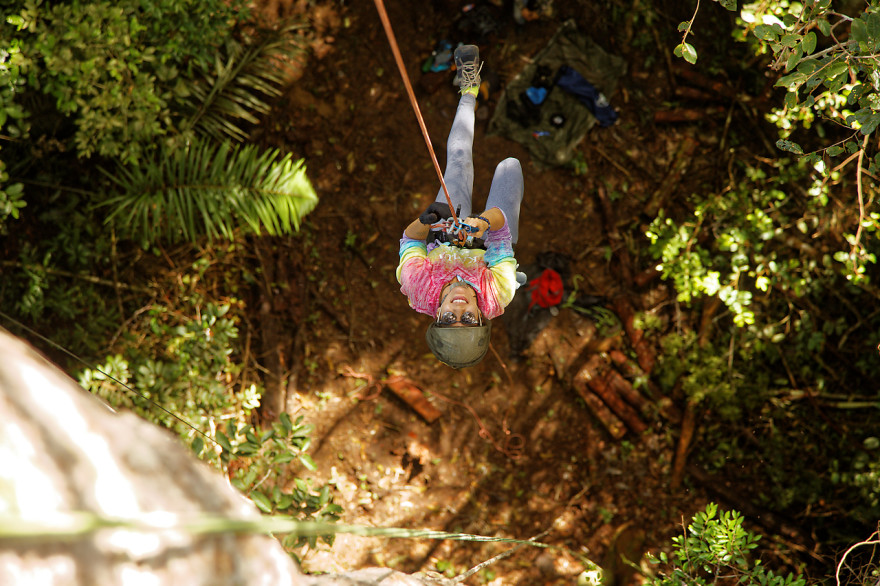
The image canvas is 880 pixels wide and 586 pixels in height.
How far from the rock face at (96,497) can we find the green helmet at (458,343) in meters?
1.38

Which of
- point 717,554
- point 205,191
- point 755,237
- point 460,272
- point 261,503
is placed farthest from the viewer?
point 755,237

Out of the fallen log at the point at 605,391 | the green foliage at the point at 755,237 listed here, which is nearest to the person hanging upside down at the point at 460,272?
the green foliage at the point at 755,237

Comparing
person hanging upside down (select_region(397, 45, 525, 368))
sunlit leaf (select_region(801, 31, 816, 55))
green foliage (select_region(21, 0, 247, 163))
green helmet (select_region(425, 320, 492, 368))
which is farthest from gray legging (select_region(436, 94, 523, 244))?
green foliage (select_region(21, 0, 247, 163))

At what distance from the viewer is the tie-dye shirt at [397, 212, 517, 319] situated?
2504 millimetres

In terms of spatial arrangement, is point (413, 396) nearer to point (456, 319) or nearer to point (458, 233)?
point (456, 319)

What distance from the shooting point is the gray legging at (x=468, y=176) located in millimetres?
2764

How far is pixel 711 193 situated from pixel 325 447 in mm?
3650

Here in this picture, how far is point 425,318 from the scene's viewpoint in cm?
443

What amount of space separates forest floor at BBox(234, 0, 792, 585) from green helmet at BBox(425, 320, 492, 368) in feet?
6.52

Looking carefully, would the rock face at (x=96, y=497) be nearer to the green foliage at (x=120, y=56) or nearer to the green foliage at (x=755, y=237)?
the green foliage at (x=120, y=56)

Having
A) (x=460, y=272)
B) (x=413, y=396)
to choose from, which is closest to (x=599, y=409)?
(x=413, y=396)

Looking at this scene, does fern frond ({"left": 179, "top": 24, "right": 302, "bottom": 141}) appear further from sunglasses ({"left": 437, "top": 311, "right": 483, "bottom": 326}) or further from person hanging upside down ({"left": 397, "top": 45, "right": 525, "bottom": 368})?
sunglasses ({"left": 437, "top": 311, "right": 483, "bottom": 326})

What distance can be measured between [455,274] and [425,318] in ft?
6.40

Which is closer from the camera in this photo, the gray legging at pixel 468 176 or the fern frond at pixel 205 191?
the gray legging at pixel 468 176
